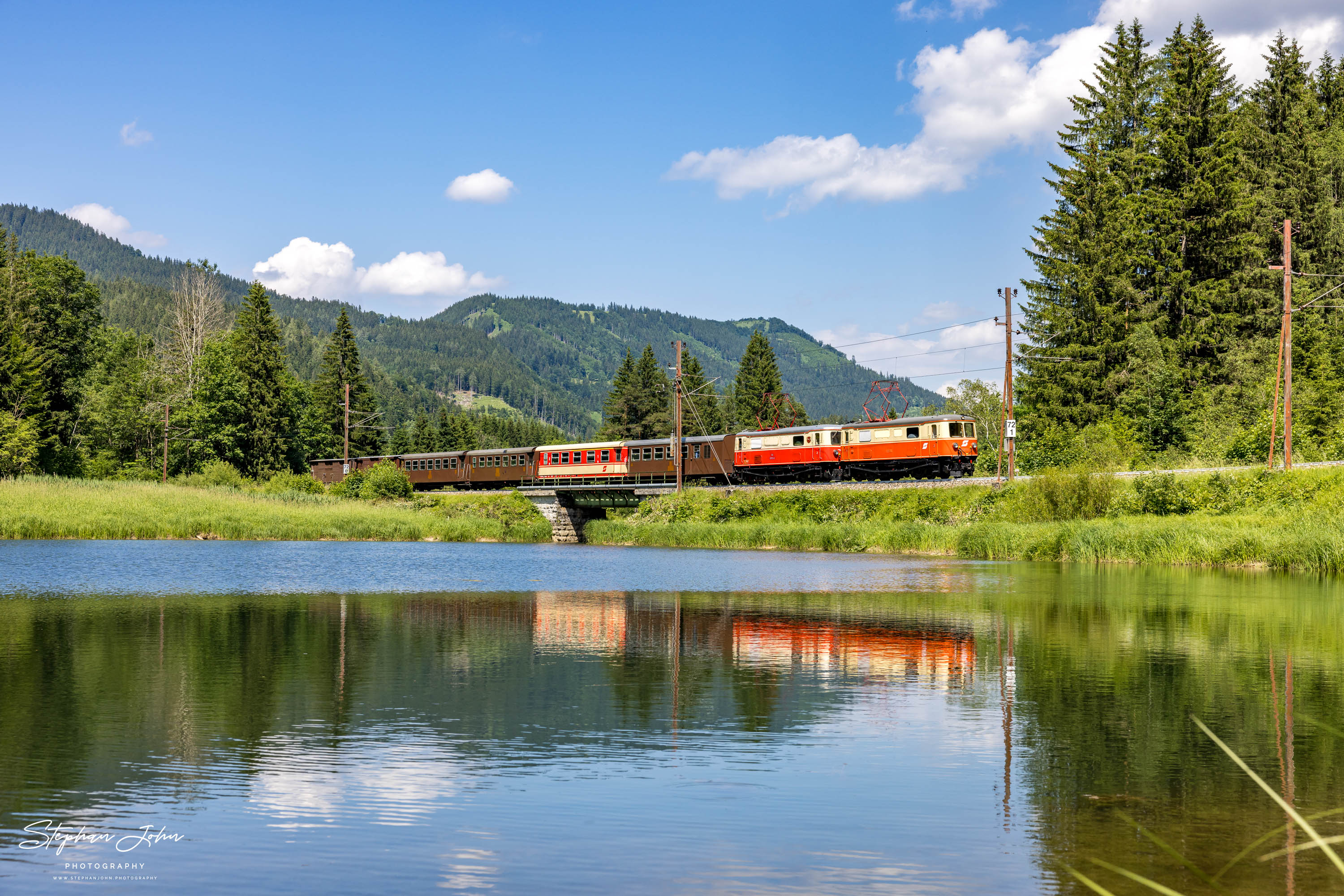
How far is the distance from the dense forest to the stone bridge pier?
25.5 meters

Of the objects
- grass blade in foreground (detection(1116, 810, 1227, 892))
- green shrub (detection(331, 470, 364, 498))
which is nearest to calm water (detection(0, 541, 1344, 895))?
grass blade in foreground (detection(1116, 810, 1227, 892))

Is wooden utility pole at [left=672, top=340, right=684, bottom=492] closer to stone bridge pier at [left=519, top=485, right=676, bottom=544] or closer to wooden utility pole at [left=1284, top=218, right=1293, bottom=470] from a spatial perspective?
stone bridge pier at [left=519, top=485, right=676, bottom=544]

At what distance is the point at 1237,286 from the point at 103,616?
6251 cm

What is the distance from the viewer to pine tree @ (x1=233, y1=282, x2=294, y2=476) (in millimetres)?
87750

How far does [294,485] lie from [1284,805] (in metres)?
79.6

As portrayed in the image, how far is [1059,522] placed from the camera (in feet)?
135

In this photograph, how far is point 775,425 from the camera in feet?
380

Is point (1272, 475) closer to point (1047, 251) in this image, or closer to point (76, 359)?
point (1047, 251)

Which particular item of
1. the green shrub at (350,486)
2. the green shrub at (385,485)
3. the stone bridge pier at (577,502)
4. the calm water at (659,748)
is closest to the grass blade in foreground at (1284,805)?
the calm water at (659,748)

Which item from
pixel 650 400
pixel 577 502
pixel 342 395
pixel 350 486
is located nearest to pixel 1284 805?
pixel 577 502

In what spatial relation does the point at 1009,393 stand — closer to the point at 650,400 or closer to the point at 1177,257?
the point at 1177,257

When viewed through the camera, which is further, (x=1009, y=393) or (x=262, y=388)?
(x=262, y=388)

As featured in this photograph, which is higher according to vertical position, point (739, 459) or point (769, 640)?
point (739, 459)

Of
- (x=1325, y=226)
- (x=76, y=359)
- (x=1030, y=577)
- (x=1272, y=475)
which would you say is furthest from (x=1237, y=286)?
(x=76, y=359)
